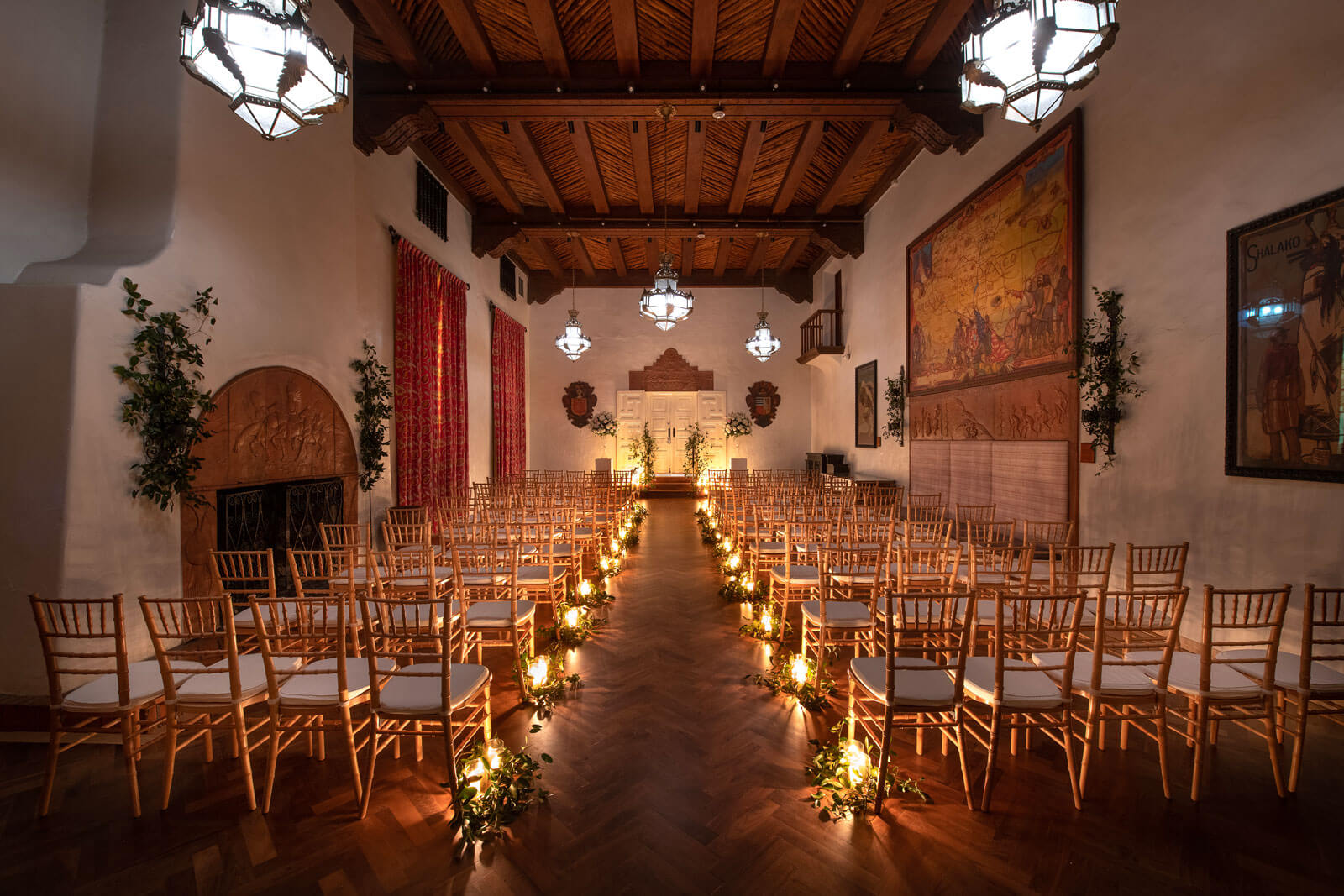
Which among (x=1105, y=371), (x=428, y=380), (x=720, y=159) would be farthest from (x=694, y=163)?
(x=1105, y=371)

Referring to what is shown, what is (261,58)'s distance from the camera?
2539 mm

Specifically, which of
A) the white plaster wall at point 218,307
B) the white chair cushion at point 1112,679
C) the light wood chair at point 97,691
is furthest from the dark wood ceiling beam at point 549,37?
the white chair cushion at point 1112,679

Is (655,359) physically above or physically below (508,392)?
above

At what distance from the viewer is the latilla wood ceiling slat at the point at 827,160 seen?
26.9 ft

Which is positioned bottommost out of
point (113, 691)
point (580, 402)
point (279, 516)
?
point (113, 691)

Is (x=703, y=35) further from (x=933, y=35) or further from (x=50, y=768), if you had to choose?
(x=50, y=768)

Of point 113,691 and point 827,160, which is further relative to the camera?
point 827,160

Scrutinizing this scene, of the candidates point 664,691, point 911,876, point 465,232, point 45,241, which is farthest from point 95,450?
point 465,232

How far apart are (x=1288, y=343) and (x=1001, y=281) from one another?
11.9 ft

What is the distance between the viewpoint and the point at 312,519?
5668mm

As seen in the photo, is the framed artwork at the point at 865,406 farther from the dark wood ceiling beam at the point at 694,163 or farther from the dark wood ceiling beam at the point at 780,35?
the dark wood ceiling beam at the point at 780,35

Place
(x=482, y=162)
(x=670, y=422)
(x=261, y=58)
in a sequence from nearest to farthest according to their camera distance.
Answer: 1. (x=261, y=58)
2. (x=482, y=162)
3. (x=670, y=422)

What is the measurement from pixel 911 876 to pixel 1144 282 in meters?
5.08

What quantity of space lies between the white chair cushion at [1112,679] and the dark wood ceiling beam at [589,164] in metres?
7.94
